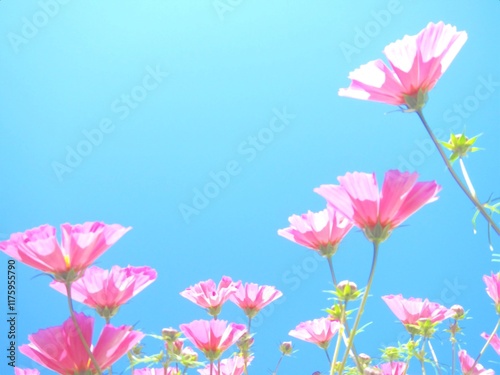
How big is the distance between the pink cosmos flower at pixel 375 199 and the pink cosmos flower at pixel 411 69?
7 centimetres

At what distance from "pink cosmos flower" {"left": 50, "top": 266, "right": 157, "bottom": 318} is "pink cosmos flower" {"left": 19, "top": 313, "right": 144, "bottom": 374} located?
0.08m

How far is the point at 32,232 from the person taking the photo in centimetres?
42

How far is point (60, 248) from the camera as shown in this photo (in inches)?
16.8

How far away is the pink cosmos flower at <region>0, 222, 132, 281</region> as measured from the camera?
1.33ft

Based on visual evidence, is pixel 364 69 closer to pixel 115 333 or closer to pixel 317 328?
pixel 115 333

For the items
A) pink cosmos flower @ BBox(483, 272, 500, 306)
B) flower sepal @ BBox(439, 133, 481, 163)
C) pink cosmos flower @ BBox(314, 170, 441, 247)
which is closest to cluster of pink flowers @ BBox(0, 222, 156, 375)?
pink cosmos flower @ BBox(314, 170, 441, 247)

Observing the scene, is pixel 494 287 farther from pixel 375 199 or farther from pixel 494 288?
pixel 375 199

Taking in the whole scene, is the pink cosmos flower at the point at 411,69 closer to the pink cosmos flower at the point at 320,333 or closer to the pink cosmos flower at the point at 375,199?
the pink cosmos flower at the point at 375,199

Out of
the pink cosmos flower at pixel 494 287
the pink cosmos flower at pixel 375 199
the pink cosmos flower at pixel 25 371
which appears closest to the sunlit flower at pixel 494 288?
the pink cosmos flower at pixel 494 287

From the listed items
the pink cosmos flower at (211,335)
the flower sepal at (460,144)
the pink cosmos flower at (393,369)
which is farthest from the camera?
the pink cosmos flower at (211,335)

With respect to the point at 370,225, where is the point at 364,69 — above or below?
above

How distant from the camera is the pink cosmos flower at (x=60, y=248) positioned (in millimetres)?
406

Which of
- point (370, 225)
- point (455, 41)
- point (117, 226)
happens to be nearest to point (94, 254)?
point (117, 226)

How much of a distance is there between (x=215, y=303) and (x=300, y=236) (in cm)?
25
